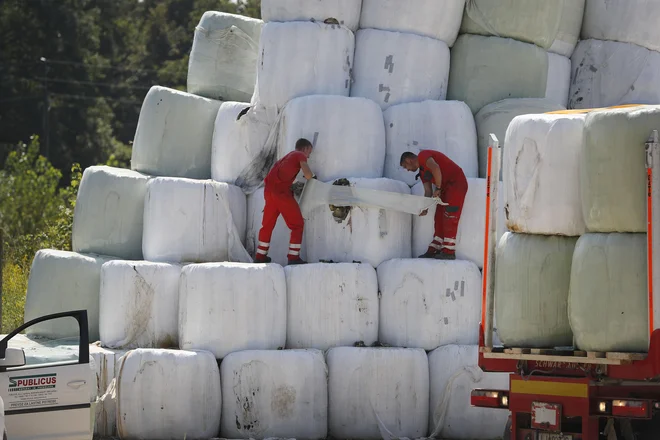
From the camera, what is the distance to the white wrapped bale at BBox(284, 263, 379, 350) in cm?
1242

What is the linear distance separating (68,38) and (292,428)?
2493 centimetres

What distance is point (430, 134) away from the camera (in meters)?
13.3

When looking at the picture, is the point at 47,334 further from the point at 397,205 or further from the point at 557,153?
the point at 557,153

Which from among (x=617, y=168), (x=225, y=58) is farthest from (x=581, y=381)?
(x=225, y=58)

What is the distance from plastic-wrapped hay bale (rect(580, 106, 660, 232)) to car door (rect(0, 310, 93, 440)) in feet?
12.1

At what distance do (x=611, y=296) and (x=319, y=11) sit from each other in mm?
5877

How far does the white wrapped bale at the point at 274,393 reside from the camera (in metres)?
12.2

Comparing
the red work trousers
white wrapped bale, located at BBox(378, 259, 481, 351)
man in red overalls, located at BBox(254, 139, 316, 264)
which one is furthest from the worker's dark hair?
white wrapped bale, located at BBox(378, 259, 481, 351)

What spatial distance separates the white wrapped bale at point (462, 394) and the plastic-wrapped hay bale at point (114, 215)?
137 inches

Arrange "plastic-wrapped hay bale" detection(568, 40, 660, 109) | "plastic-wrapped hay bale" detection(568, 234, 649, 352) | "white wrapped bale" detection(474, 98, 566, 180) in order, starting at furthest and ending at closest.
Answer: "plastic-wrapped hay bale" detection(568, 40, 660, 109) → "white wrapped bale" detection(474, 98, 566, 180) → "plastic-wrapped hay bale" detection(568, 234, 649, 352)

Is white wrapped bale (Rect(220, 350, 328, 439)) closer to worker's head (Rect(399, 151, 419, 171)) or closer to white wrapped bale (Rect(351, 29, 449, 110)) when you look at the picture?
worker's head (Rect(399, 151, 419, 171))

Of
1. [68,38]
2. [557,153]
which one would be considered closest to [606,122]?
[557,153]

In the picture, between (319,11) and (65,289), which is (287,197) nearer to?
(319,11)

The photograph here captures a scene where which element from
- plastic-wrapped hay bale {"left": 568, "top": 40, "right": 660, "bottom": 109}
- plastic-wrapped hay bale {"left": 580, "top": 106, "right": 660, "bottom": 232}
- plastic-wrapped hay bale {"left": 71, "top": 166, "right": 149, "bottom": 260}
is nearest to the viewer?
plastic-wrapped hay bale {"left": 580, "top": 106, "right": 660, "bottom": 232}
